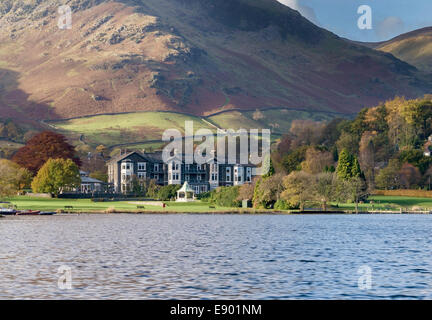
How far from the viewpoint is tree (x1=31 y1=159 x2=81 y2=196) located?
142m

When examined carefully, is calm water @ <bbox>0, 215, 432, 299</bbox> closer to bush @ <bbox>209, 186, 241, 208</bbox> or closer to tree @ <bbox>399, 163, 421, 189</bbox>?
bush @ <bbox>209, 186, 241, 208</bbox>

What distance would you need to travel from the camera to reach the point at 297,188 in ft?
377

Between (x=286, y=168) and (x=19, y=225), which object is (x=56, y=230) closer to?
(x=19, y=225)

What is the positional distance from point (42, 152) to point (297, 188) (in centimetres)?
8649

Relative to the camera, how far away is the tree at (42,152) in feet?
575

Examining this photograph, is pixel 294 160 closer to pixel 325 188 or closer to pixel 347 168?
pixel 347 168

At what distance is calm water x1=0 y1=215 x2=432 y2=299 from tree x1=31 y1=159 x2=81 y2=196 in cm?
6055

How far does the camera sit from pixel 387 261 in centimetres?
4775

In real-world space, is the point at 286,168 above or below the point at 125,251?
above

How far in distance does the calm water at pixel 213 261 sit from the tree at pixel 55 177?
199 ft

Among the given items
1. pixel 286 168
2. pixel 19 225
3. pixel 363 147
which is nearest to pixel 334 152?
pixel 363 147

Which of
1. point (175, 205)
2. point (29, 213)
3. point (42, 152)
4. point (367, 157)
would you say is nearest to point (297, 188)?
point (175, 205)

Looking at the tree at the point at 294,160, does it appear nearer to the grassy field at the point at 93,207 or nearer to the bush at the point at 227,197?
the grassy field at the point at 93,207

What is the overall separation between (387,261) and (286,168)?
11533 centimetres
